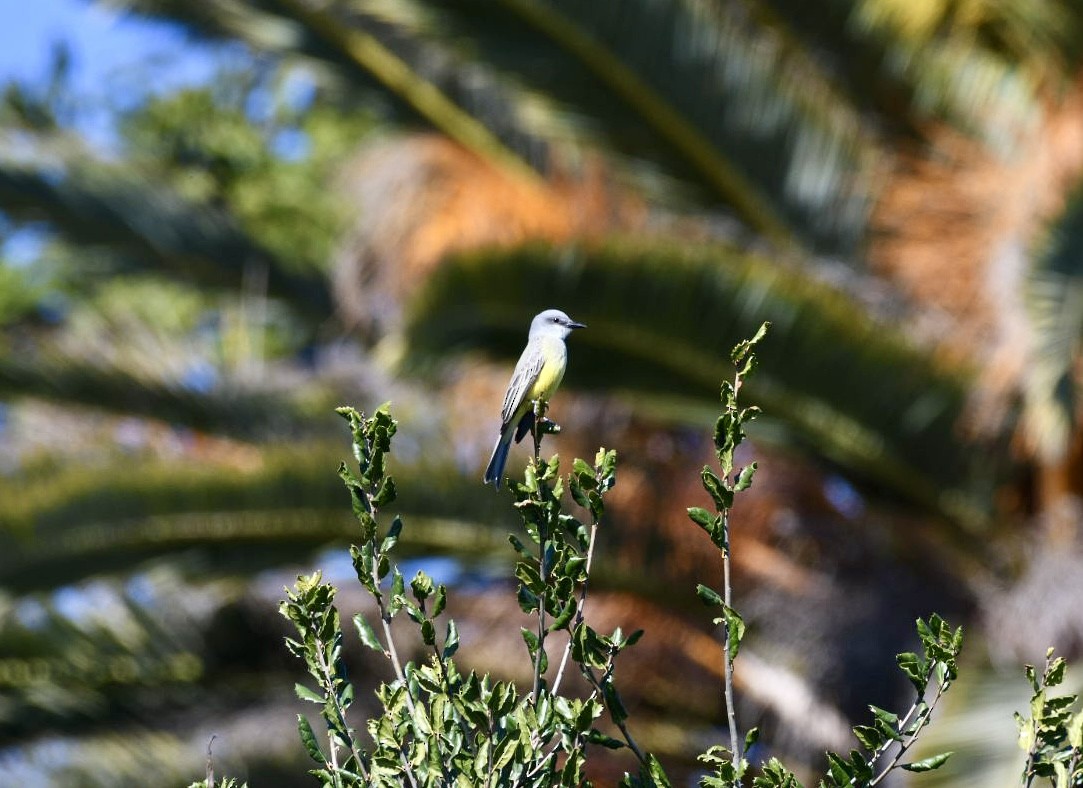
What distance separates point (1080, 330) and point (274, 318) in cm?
629

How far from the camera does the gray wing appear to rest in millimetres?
5969

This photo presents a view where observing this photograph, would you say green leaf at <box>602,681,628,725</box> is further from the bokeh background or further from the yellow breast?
the bokeh background

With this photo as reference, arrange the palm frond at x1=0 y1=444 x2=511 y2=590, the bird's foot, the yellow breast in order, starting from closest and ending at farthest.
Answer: the bird's foot, the yellow breast, the palm frond at x1=0 y1=444 x2=511 y2=590

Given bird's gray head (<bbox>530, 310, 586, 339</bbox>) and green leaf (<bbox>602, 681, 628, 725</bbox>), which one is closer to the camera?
green leaf (<bbox>602, 681, 628, 725</bbox>)

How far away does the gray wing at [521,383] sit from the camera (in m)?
5.97

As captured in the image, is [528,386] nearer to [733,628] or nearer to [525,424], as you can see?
[525,424]

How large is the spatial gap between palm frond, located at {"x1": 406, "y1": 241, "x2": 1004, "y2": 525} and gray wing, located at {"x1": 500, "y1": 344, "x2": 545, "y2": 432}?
1468 mm

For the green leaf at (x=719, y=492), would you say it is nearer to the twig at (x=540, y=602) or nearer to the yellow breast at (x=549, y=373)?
the twig at (x=540, y=602)

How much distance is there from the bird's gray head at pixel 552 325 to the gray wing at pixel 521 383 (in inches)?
9.9

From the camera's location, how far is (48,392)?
8.77 m

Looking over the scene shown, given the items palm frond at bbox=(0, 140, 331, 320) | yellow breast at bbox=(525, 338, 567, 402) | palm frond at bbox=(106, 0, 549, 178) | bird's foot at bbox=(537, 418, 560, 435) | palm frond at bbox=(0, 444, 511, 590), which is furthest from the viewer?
palm frond at bbox=(0, 140, 331, 320)

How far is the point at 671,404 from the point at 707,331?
1.28ft

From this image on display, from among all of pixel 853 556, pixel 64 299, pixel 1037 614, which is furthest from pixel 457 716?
pixel 64 299

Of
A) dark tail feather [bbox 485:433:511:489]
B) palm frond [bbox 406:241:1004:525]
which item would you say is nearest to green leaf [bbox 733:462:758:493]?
dark tail feather [bbox 485:433:511:489]
